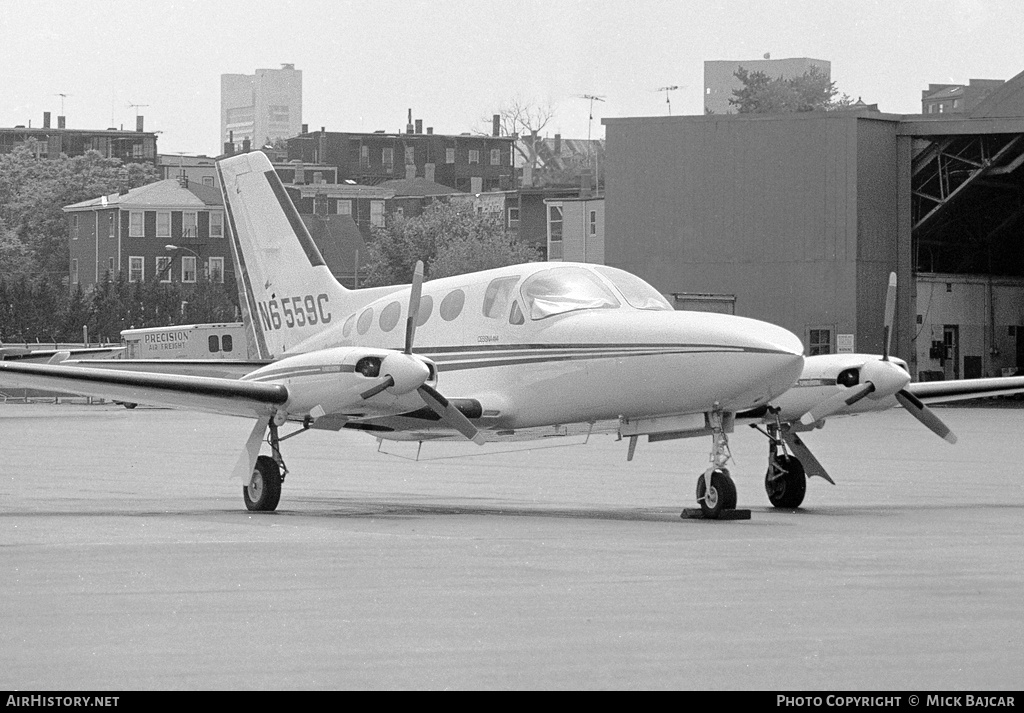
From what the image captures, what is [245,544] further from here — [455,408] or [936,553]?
[936,553]

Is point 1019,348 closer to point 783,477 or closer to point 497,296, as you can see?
point 783,477

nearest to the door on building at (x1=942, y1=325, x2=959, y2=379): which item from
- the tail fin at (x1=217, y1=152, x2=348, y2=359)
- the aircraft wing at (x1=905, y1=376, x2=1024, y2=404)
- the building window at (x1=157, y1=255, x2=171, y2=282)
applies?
the aircraft wing at (x1=905, y1=376, x2=1024, y2=404)

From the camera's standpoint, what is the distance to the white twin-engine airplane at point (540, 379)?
53.3 ft

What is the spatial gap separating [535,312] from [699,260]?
126 ft

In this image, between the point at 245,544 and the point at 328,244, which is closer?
the point at 245,544

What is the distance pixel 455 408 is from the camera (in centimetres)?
1738

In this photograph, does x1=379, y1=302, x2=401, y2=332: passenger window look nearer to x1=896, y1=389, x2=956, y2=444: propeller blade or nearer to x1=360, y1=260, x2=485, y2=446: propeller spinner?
x1=360, y1=260, x2=485, y2=446: propeller spinner

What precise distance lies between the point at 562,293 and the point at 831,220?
3723 cm

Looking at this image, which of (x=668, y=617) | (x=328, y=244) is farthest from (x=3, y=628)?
(x=328, y=244)

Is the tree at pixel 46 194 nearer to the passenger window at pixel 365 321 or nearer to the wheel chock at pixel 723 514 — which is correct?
the passenger window at pixel 365 321

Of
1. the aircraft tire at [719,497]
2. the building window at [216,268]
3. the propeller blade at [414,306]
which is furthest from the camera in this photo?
the building window at [216,268]

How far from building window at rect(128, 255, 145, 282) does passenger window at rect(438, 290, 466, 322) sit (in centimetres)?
10305

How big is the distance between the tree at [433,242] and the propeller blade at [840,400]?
84441 millimetres

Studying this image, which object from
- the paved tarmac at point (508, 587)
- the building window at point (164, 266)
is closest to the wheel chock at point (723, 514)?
the paved tarmac at point (508, 587)
